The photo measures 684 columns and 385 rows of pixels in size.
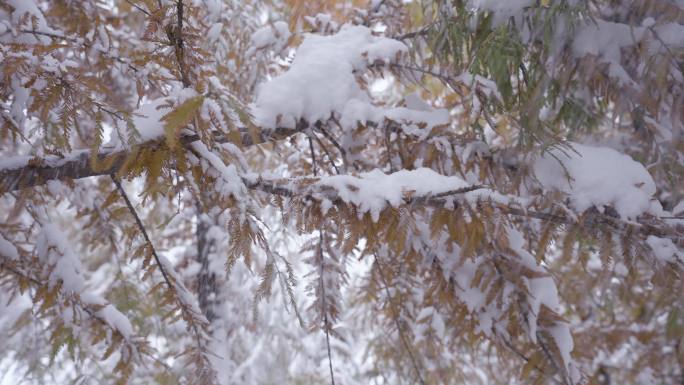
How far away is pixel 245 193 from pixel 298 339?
18.7 ft

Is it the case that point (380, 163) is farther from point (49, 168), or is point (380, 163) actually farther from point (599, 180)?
point (49, 168)

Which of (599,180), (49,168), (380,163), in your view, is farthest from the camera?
(380,163)


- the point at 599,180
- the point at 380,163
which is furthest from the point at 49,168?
the point at 599,180

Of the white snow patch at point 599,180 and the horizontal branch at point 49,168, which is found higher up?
the horizontal branch at point 49,168

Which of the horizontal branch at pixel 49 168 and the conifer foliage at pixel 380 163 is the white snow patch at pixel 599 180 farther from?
the horizontal branch at pixel 49 168

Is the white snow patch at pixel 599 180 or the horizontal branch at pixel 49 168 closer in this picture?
the horizontal branch at pixel 49 168

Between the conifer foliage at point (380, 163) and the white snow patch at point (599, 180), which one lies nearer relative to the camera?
the conifer foliage at point (380, 163)

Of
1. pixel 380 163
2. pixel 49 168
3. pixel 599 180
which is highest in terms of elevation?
pixel 49 168

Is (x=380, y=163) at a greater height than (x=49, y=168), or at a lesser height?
lesser

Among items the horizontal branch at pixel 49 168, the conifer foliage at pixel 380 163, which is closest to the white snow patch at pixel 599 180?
the conifer foliage at pixel 380 163

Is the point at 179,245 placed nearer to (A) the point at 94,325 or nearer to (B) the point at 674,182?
(A) the point at 94,325

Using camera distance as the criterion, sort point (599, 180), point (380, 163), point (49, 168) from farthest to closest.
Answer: point (380, 163), point (599, 180), point (49, 168)

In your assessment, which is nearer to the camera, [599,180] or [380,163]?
[599,180]

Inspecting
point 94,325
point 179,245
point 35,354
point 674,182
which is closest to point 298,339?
point 179,245
